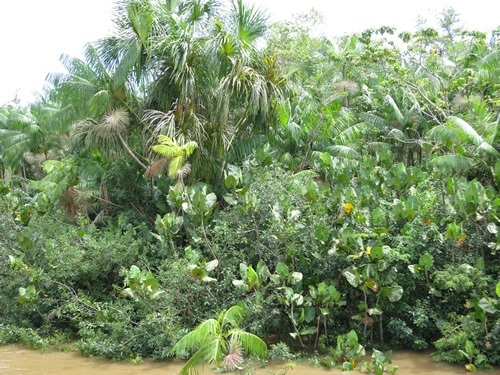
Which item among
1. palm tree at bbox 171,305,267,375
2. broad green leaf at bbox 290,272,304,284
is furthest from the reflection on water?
palm tree at bbox 171,305,267,375

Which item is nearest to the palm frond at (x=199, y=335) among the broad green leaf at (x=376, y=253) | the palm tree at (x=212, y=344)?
the palm tree at (x=212, y=344)

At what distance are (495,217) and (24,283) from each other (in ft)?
27.6

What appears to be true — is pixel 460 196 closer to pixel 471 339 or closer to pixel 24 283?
pixel 471 339

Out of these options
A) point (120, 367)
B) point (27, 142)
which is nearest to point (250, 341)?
point (120, 367)

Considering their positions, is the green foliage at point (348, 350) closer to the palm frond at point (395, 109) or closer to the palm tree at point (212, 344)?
the palm tree at point (212, 344)

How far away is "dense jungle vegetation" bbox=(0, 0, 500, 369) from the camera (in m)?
8.55

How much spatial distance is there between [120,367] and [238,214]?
3.15m

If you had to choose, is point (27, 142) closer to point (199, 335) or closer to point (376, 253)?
point (376, 253)

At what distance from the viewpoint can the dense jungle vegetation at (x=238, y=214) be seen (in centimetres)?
855

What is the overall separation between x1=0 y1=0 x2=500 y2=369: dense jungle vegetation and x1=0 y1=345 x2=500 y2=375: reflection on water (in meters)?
0.22

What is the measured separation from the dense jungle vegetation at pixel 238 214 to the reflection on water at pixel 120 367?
22cm

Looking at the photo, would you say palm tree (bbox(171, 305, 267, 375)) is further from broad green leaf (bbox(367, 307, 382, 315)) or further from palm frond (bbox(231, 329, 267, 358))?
broad green leaf (bbox(367, 307, 382, 315))

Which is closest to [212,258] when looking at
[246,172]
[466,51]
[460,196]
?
[246,172]

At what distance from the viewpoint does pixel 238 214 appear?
9859 mm
